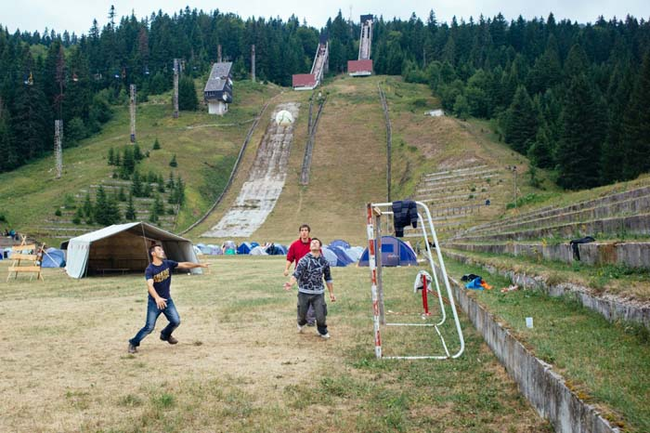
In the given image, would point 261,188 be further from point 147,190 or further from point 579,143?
point 579,143

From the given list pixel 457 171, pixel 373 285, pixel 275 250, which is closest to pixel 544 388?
pixel 373 285

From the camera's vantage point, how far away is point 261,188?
7494 cm

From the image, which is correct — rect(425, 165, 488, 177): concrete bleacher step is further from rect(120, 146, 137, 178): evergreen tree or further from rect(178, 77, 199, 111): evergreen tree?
rect(178, 77, 199, 111): evergreen tree

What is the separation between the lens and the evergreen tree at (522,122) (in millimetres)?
74312

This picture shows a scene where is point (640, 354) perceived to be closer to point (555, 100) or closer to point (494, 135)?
point (494, 135)

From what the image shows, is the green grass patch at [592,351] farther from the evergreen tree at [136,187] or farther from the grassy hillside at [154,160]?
the evergreen tree at [136,187]

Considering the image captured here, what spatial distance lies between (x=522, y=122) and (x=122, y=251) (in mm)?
57031

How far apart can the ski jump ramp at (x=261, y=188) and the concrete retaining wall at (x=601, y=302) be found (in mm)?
49199

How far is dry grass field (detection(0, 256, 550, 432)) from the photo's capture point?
6.02 metres

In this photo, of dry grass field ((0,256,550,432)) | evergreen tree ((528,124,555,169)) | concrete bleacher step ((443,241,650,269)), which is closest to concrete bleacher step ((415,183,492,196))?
evergreen tree ((528,124,555,169))

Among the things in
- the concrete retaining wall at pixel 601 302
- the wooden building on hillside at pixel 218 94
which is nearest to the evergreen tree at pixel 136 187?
the wooden building on hillside at pixel 218 94

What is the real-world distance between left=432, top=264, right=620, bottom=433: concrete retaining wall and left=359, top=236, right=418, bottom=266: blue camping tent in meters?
24.4

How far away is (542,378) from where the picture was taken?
554 centimetres

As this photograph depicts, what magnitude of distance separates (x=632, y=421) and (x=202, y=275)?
25.5 meters
